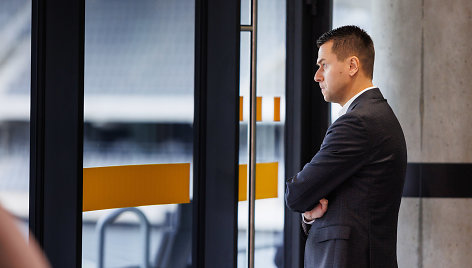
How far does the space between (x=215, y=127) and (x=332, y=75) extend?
0.84 meters

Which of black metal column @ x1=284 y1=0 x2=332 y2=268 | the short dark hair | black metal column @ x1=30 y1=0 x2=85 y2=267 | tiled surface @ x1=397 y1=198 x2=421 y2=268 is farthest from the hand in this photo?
tiled surface @ x1=397 y1=198 x2=421 y2=268

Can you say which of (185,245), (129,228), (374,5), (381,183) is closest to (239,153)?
(185,245)

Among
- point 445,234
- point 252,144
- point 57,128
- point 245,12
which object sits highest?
point 245,12

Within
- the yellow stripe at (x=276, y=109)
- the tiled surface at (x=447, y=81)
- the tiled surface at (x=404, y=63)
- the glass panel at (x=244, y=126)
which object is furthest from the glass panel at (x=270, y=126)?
the tiled surface at (x=447, y=81)

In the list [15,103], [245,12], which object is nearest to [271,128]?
[245,12]

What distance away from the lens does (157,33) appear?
284 centimetres

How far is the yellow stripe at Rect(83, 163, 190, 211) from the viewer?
99.7 inches

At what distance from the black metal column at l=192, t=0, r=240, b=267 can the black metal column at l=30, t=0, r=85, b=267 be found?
2.44ft

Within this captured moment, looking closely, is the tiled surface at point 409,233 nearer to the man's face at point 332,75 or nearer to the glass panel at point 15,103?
the man's face at point 332,75

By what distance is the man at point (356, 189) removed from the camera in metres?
2.24

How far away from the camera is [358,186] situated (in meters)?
2.25

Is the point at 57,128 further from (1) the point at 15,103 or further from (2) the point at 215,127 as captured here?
(2) the point at 215,127

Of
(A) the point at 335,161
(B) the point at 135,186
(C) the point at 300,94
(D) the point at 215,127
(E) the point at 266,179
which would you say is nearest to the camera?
(A) the point at 335,161

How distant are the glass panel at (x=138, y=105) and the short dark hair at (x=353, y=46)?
825mm
